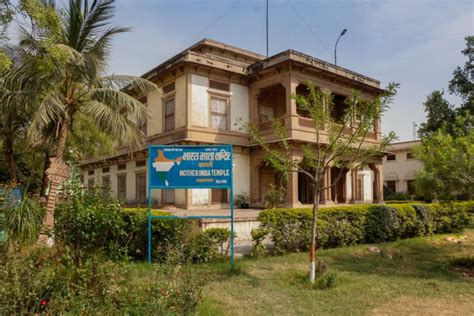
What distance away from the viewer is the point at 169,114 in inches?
742

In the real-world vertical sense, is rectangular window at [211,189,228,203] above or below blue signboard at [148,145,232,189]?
below

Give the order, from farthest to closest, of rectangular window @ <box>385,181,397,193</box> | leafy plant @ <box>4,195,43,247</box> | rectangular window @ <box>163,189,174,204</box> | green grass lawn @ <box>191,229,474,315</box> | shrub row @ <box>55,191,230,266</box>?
rectangular window @ <box>385,181,397,193</box>, rectangular window @ <box>163,189,174,204</box>, leafy plant @ <box>4,195,43,247</box>, shrub row @ <box>55,191,230,266</box>, green grass lawn @ <box>191,229,474,315</box>

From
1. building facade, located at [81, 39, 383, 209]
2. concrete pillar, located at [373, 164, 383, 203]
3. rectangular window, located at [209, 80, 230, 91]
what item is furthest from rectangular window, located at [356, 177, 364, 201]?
rectangular window, located at [209, 80, 230, 91]

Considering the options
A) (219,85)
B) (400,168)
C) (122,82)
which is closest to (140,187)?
(219,85)

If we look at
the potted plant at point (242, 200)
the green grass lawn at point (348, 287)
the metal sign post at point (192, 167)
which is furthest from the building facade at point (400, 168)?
the metal sign post at point (192, 167)

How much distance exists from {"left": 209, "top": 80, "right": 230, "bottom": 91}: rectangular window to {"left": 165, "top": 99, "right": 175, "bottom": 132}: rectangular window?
2.11 meters

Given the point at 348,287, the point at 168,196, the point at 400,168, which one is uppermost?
the point at 400,168

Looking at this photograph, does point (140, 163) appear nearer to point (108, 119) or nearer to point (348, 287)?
point (108, 119)

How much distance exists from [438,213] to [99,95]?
1194 cm

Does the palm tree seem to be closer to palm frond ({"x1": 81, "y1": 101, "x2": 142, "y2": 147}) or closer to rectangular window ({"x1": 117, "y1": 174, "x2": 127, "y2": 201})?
palm frond ({"x1": 81, "y1": 101, "x2": 142, "y2": 147})

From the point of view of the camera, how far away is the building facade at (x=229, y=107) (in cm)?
1733

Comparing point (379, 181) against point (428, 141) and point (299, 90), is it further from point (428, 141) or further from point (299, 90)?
point (428, 141)

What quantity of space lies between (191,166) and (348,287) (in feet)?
12.7

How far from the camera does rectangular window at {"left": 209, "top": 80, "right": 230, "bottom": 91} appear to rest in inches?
713
